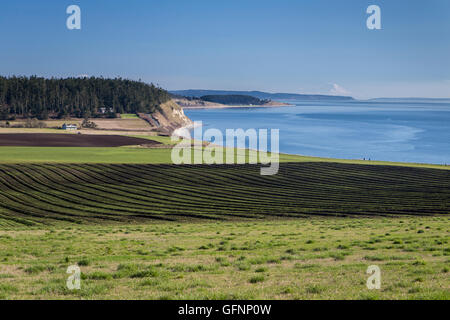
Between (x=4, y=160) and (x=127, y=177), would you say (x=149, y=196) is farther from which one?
(x=4, y=160)

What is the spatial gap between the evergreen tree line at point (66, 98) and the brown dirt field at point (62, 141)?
47.9 metres

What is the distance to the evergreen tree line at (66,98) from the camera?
488 feet

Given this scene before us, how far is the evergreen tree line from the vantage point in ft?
488

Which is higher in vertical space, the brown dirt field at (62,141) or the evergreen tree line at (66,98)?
the evergreen tree line at (66,98)

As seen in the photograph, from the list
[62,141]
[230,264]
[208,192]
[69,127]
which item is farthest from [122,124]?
[230,264]

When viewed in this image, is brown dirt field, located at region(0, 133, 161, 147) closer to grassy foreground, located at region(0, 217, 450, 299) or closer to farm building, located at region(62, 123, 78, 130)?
farm building, located at region(62, 123, 78, 130)

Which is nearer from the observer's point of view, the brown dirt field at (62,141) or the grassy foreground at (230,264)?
the grassy foreground at (230,264)

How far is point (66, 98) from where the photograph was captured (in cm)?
16125

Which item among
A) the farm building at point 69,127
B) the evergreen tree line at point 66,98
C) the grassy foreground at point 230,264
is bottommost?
the grassy foreground at point 230,264

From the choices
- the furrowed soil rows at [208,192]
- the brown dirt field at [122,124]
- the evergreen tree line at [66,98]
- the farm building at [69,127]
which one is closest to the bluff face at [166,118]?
the evergreen tree line at [66,98]

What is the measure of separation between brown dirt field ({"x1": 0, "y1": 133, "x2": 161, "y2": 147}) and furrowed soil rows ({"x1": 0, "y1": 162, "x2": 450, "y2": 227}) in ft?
97.8

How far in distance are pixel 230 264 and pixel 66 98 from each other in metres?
161

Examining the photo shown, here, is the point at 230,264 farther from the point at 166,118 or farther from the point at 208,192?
the point at 166,118

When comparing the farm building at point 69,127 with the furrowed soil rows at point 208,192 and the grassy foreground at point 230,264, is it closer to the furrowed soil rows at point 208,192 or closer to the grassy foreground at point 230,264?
Answer: the furrowed soil rows at point 208,192
